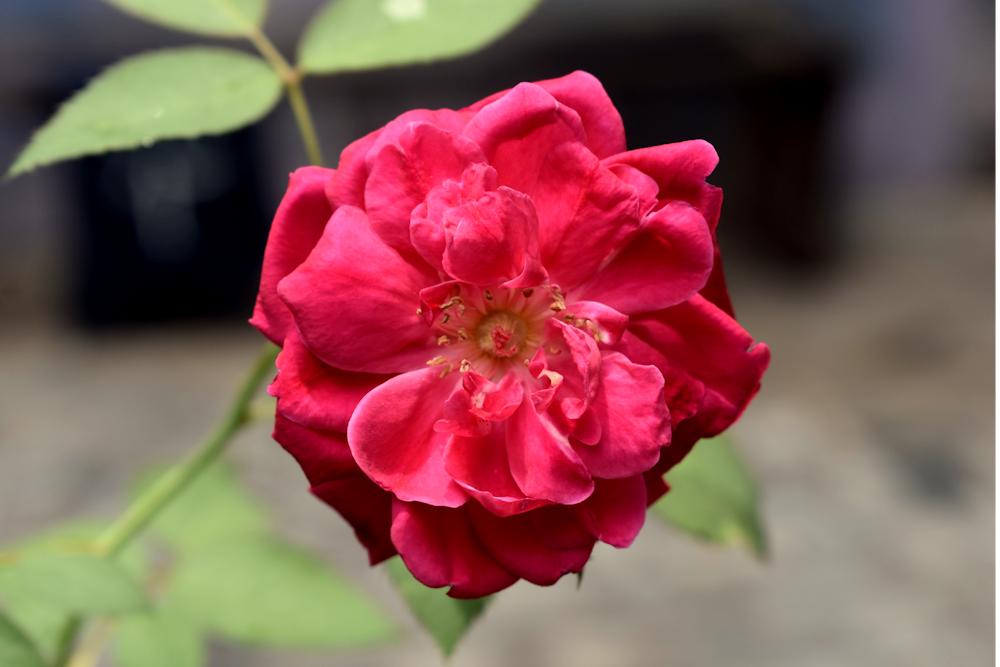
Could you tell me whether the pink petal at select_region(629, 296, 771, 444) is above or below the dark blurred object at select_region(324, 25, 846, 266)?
above

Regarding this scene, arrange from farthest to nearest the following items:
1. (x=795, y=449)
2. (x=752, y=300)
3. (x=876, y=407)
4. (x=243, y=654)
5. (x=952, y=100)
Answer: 1. (x=952, y=100)
2. (x=752, y=300)
3. (x=876, y=407)
4. (x=795, y=449)
5. (x=243, y=654)

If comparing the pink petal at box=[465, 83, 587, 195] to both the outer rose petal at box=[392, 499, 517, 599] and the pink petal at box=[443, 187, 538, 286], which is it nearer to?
the pink petal at box=[443, 187, 538, 286]

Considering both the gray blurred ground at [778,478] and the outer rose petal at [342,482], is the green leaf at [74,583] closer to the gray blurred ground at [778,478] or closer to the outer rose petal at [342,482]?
the outer rose petal at [342,482]

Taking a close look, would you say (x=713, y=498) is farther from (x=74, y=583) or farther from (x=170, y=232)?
(x=170, y=232)

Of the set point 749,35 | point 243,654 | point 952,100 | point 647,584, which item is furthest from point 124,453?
point 952,100

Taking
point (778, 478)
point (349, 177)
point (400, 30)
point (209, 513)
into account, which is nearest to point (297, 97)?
point (400, 30)

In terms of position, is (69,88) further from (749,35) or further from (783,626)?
(783,626)

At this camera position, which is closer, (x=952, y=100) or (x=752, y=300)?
(x=752, y=300)

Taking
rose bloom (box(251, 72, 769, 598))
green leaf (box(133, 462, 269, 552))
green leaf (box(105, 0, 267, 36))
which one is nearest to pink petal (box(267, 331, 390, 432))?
rose bloom (box(251, 72, 769, 598))
